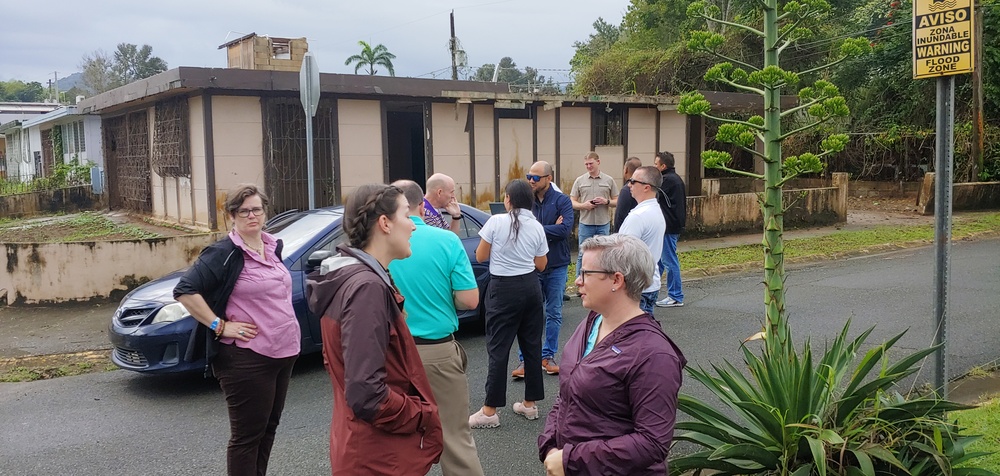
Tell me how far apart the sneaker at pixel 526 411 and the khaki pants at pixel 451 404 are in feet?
5.24

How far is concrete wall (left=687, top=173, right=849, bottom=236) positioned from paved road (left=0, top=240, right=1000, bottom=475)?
184 inches

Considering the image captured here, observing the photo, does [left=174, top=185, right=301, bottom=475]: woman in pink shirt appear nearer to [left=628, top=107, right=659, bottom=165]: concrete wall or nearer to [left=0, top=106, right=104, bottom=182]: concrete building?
[left=628, top=107, right=659, bottom=165]: concrete wall

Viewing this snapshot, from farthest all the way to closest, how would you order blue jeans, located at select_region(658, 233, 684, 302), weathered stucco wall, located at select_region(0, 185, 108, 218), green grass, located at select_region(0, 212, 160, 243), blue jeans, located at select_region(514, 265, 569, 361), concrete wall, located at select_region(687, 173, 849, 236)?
weathered stucco wall, located at select_region(0, 185, 108, 218) → concrete wall, located at select_region(687, 173, 849, 236) → green grass, located at select_region(0, 212, 160, 243) → blue jeans, located at select_region(658, 233, 684, 302) → blue jeans, located at select_region(514, 265, 569, 361)

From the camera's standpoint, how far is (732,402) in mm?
3881

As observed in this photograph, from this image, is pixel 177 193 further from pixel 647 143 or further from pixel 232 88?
pixel 647 143

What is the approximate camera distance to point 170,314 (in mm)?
6070

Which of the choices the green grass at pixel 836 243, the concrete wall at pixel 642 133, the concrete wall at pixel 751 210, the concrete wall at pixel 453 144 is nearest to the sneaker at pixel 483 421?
the green grass at pixel 836 243

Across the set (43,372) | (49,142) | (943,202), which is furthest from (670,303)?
(49,142)

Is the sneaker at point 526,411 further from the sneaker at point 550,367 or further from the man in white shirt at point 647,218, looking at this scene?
the man in white shirt at point 647,218

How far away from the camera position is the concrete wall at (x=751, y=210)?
15.1 metres

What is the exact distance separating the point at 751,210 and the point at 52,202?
56.9 ft

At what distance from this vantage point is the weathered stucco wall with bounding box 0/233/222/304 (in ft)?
31.2

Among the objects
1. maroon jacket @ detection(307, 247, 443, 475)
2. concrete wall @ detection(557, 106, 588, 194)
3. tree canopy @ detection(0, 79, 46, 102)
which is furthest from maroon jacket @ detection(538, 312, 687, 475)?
tree canopy @ detection(0, 79, 46, 102)

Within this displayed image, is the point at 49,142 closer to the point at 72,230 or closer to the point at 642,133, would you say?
the point at 72,230
